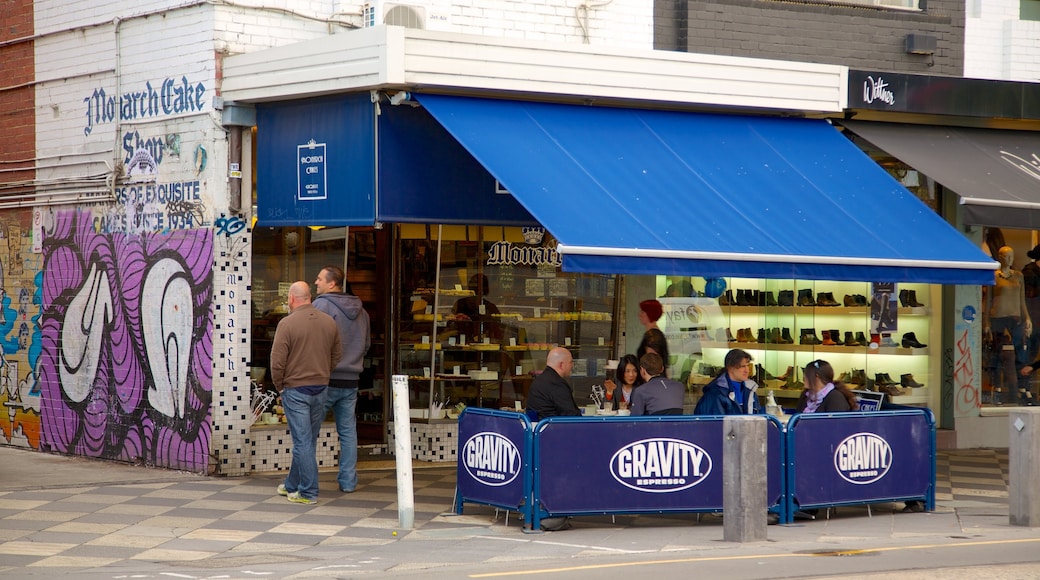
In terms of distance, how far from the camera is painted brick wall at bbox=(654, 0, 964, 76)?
1438cm

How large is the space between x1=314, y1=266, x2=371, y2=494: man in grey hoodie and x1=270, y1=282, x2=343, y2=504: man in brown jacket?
0.42 metres

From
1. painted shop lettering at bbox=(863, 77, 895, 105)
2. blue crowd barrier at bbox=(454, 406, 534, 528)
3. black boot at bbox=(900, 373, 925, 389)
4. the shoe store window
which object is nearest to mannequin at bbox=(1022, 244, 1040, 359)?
the shoe store window

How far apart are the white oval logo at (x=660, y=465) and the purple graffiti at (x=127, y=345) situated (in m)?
4.30

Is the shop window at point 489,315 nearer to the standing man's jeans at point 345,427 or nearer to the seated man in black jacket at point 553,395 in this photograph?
the standing man's jeans at point 345,427

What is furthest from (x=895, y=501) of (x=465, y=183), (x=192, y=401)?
(x=192, y=401)

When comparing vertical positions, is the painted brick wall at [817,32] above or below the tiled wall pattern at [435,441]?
above

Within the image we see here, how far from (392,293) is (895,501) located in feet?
19.0

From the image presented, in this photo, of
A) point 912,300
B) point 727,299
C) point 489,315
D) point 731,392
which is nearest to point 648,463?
point 731,392

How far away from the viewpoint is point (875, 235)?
11.9m

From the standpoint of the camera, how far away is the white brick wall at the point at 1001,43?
15906mm

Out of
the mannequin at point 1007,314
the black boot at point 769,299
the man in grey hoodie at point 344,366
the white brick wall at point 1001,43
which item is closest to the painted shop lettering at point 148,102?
the man in grey hoodie at point 344,366

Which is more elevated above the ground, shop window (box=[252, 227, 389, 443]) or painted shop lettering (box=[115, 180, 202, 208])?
Answer: painted shop lettering (box=[115, 180, 202, 208])

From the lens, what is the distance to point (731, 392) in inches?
444

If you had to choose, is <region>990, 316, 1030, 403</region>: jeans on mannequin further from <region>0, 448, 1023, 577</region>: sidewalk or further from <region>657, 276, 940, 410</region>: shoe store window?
<region>0, 448, 1023, 577</region>: sidewalk
